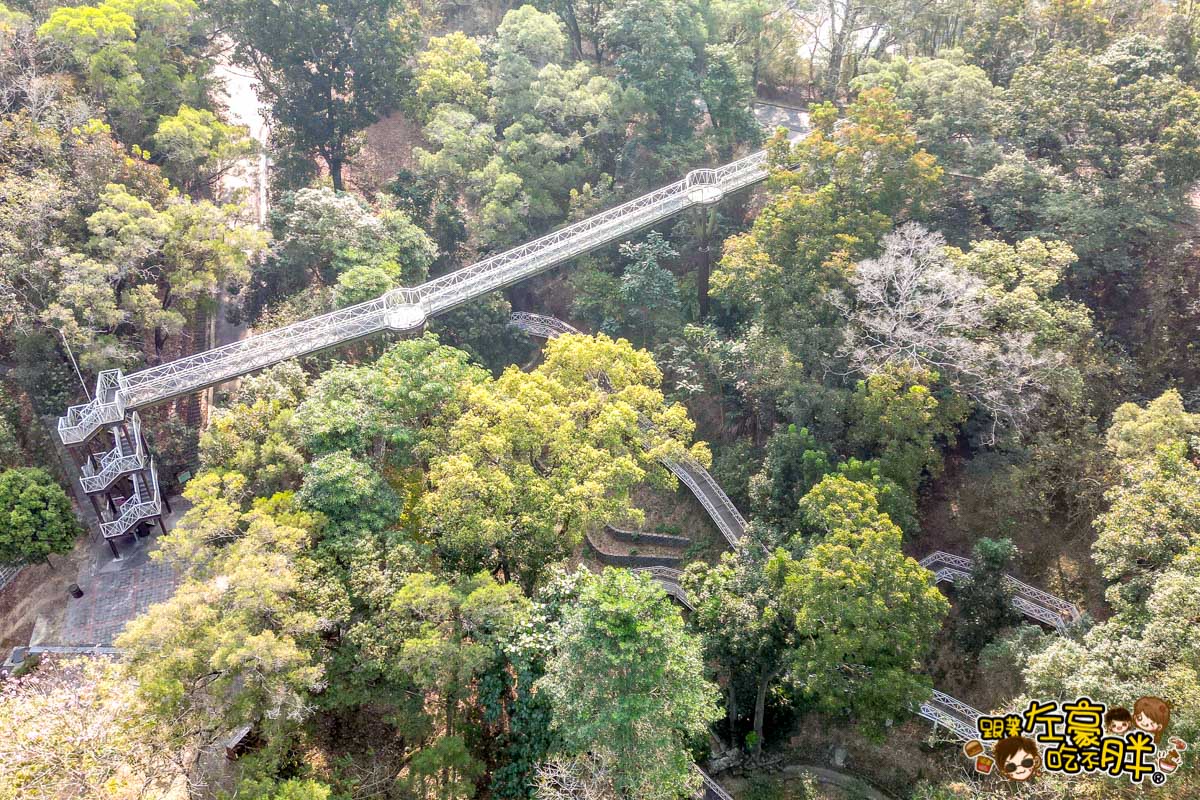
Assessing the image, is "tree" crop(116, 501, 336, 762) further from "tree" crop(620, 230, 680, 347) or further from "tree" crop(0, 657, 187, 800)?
"tree" crop(620, 230, 680, 347)

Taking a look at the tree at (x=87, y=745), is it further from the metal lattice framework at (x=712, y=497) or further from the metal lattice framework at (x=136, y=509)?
the metal lattice framework at (x=712, y=497)

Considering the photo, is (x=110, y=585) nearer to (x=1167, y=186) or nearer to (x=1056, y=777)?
(x=1056, y=777)

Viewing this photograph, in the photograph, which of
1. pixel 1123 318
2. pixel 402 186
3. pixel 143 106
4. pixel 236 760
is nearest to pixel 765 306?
pixel 1123 318

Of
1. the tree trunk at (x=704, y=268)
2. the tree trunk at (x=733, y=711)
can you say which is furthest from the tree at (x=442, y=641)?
the tree trunk at (x=704, y=268)

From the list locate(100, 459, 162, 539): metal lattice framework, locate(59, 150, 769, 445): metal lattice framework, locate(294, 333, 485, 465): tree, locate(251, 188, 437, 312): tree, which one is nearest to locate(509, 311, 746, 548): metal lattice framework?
locate(294, 333, 485, 465): tree

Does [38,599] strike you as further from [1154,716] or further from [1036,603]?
[1036,603]

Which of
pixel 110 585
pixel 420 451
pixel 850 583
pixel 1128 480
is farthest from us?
pixel 110 585

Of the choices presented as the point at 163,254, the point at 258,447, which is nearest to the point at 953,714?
the point at 258,447
